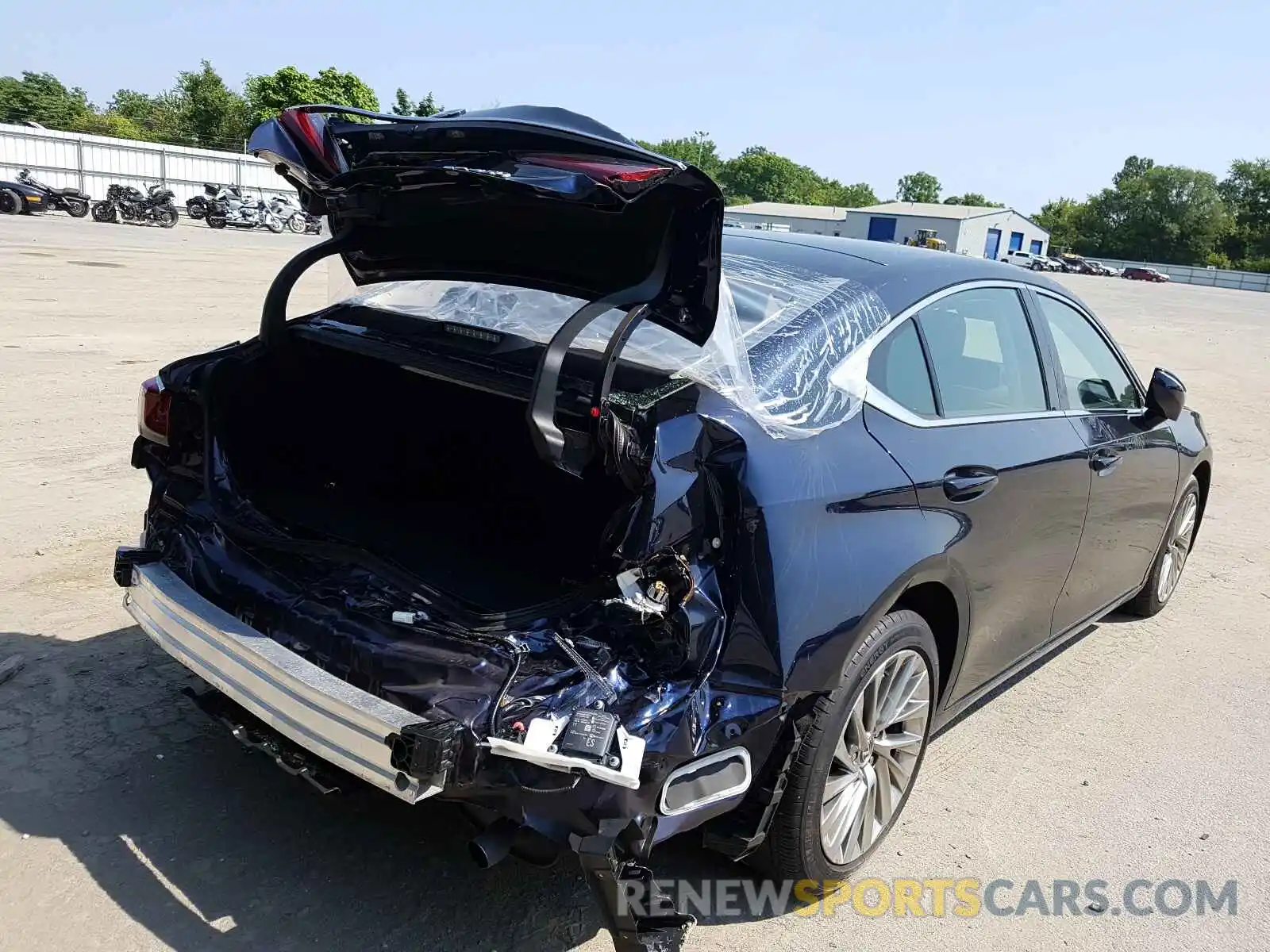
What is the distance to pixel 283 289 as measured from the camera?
3424mm

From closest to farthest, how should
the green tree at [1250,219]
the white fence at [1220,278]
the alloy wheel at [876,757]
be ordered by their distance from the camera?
the alloy wheel at [876,757], the white fence at [1220,278], the green tree at [1250,219]

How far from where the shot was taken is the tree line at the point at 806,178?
2618 inches

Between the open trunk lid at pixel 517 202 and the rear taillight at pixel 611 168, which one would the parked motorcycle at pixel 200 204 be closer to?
the open trunk lid at pixel 517 202

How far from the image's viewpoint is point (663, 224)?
2.51m

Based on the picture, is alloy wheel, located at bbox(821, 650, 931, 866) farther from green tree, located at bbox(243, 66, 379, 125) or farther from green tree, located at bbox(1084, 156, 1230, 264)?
green tree, located at bbox(1084, 156, 1230, 264)

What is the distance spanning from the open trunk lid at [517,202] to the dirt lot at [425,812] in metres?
0.61

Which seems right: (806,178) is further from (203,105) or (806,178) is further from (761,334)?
(761,334)

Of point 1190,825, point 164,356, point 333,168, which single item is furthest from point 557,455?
point 164,356

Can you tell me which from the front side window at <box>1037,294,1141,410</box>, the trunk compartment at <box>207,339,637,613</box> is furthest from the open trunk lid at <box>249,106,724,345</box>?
the front side window at <box>1037,294,1141,410</box>

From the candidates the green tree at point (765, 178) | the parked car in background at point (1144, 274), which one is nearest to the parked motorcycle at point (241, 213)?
the parked car in background at point (1144, 274)

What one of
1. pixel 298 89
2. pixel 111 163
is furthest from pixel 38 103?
pixel 111 163

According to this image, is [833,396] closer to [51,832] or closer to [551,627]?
[551,627]

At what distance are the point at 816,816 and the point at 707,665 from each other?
651 mm

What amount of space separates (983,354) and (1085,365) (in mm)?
887
